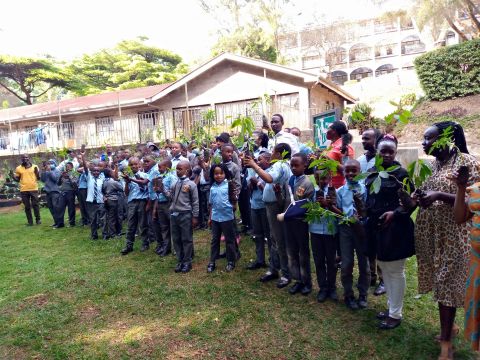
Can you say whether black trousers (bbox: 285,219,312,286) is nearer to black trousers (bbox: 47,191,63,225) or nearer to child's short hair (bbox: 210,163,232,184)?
child's short hair (bbox: 210,163,232,184)

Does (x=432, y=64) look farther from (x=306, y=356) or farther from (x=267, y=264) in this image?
(x=306, y=356)

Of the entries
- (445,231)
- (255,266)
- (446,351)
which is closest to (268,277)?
(255,266)

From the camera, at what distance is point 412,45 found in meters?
44.6

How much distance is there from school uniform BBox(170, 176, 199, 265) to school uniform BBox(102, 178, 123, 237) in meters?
2.76

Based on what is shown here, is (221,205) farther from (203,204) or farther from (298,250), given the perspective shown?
(203,204)

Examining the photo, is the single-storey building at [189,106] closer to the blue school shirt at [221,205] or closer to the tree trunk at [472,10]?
the tree trunk at [472,10]

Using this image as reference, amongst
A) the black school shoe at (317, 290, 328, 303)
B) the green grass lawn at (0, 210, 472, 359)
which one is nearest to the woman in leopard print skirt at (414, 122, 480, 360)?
the green grass lawn at (0, 210, 472, 359)

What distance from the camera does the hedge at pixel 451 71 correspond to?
16.0m

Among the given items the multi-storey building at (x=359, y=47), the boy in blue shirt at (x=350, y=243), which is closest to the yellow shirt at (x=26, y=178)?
the boy in blue shirt at (x=350, y=243)

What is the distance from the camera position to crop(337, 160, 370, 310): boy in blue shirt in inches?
165

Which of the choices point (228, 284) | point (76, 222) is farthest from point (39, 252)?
point (228, 284)

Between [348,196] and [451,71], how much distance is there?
50.0ft

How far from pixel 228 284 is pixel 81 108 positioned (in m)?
17.2

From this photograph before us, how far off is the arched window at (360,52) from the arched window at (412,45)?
3.84m
